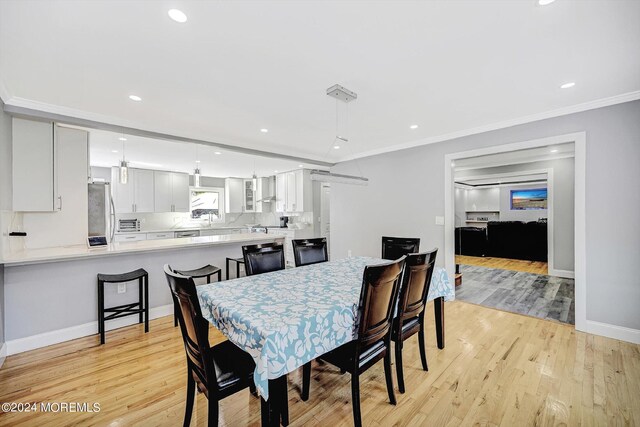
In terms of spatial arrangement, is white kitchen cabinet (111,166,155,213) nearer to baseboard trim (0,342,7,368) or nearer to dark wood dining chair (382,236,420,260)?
baseboard trim (0,342,7,368)

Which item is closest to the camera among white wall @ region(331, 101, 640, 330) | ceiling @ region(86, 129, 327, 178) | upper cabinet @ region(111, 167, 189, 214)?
white wall @ region(331, 101, 640, 330)

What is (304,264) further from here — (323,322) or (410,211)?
(410,211)

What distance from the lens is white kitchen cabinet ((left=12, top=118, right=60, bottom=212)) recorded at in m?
2.72

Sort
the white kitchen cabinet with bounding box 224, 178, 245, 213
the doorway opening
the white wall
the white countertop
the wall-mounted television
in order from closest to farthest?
the white countertop, the white wall, the doorway opening, the wall-mounted television, the white kitchen cabinet with bounding box 224, 178, 245, 213

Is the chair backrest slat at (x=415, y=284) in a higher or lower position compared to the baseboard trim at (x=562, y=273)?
higher

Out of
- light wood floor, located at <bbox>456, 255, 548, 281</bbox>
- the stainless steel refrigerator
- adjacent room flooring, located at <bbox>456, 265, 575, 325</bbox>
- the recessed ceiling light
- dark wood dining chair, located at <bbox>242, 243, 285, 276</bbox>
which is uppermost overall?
the recessed ceiling light

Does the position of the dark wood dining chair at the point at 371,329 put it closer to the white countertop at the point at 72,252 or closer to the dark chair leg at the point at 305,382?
the dark chair leg at the point at 305,382

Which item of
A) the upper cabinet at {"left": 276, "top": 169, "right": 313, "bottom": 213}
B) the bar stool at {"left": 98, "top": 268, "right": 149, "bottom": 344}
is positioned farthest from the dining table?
the upper cabinet at {"left": 276, "top": 169, "right": 313, "bottom": 213}

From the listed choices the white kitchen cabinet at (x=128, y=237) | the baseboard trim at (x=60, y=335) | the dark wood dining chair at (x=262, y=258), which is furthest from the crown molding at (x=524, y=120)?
the white kitchen cabinet at (x=128, y=237)

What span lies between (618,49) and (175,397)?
403cm

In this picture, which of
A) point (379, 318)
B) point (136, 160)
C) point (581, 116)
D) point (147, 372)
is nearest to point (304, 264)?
point (379, 318)

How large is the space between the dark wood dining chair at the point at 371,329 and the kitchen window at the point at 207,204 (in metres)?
6.57

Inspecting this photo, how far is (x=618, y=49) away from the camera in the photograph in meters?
1.95

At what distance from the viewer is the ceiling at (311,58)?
1576 millimetres
